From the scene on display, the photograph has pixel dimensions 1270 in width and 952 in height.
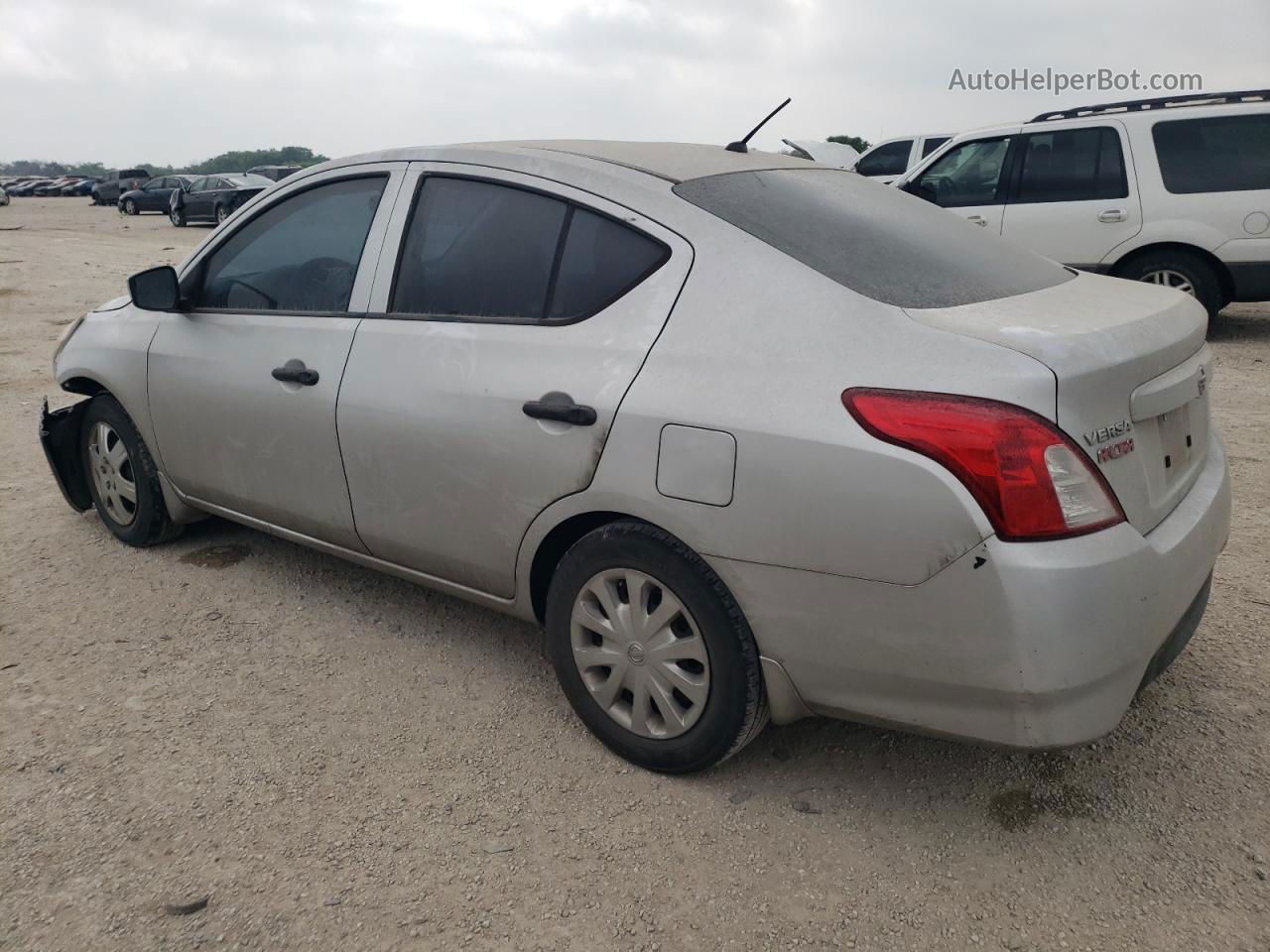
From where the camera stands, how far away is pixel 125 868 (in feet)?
7.87

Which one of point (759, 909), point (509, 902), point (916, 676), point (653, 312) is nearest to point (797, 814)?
point (759, 909)

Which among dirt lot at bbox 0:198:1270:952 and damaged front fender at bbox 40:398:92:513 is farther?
damaged front fender at bbox 40:398:92:513

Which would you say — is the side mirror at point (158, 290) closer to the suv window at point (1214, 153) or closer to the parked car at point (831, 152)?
the suv window at point (1214, 153)

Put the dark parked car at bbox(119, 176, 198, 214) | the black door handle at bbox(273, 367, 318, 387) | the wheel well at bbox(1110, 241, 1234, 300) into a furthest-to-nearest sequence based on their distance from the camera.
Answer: the dark parked car at bbox(119, 176, 198, 214), the wheel well at bbox(1110, 241, 1234, 300), the black door handle at bbox(273, 367, 318, 387)

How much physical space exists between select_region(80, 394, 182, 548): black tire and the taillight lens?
322 centimetres

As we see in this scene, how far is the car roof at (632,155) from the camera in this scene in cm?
291

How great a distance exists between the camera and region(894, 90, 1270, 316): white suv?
7.59 m

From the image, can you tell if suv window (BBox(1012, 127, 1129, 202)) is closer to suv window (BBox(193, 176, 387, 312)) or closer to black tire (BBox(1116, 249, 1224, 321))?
black tire (BBox(1116, 249, 1224, 321))

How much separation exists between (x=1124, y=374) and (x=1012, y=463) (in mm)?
402

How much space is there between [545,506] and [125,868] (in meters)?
1.31

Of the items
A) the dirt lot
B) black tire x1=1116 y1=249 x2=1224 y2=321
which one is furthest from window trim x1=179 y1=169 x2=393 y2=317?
black tire x1=1116 y1=249 x2=1224 y2=321

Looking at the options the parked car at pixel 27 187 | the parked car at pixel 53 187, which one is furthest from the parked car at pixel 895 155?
the parked car at pixel 27 187

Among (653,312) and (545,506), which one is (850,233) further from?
(545,506)

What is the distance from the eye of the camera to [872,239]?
106 inches
